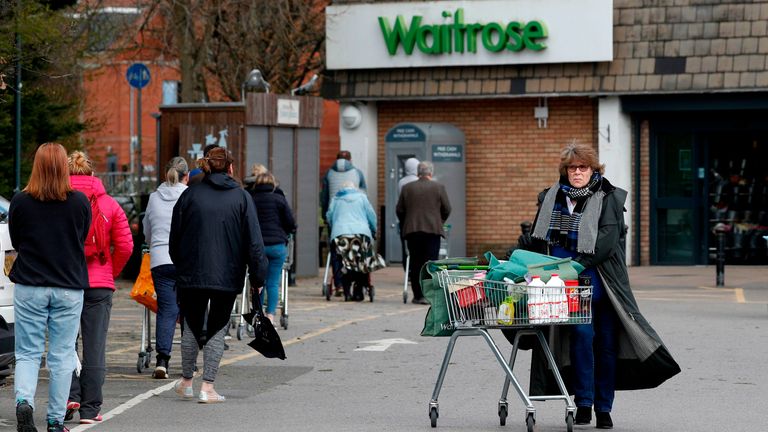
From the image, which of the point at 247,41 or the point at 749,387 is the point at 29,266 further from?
the point at 247,41

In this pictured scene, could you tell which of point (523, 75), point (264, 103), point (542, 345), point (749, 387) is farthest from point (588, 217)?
point (523, 75)

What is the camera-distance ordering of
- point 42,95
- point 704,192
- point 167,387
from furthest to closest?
1. point 704,192
2. point 42,95
3. point 167,387

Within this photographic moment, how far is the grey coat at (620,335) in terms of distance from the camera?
8875 millimetres

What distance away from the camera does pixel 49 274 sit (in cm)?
867

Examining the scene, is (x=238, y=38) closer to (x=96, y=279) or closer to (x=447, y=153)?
(x=447, y=153)

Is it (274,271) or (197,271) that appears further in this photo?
(274,271)

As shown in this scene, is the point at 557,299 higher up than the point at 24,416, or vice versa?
the point at 557,299

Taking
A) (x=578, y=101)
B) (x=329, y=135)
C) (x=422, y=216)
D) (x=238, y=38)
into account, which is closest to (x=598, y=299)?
(x=422, y=216)

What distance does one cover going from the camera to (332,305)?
1905 cm

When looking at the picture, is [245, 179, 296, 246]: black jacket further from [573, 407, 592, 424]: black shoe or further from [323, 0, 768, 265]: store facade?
[323, 0, 768, 265]: store facade

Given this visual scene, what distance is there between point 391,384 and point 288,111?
38.9 feet

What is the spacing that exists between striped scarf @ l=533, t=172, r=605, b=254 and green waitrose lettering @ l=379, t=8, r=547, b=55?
16977mm

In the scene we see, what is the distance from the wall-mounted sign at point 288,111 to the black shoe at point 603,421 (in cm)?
1400

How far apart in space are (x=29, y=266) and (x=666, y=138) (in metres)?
18.9
